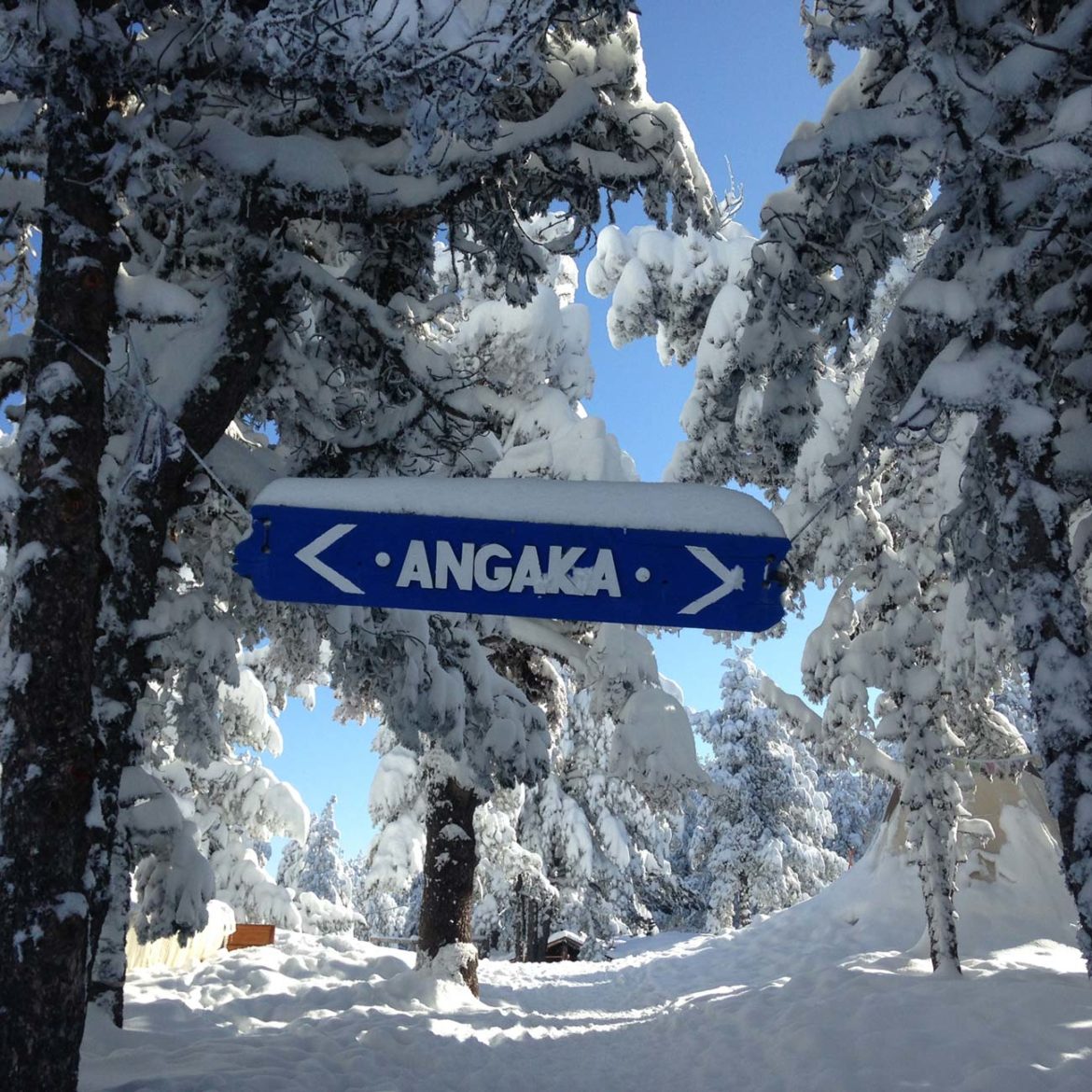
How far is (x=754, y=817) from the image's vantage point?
31.2 meters

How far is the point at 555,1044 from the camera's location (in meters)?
9.92

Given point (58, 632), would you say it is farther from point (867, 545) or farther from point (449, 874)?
point (867, 545)

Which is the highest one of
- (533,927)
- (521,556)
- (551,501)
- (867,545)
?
(867,545)

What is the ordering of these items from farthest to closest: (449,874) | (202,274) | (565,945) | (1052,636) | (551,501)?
(565,945)
(449,874)
(202,274)
(1052,636)
(551,501)

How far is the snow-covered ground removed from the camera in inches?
271

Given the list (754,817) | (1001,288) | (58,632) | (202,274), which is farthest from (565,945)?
(58,632)

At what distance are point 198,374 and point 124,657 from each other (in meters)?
Answer: 1.88

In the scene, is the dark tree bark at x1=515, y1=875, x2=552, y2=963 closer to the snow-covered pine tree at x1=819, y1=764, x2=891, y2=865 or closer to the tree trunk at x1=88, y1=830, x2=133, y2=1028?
the tree trunk at x1=88, y1=830, x2=133, y2=1028

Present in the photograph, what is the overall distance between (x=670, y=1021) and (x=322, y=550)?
1024 cm

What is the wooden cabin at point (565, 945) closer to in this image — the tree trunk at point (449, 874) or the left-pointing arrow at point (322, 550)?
the tree trunk at point (449, 874)

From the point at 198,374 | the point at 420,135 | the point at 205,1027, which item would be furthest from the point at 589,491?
the point at 205,1027

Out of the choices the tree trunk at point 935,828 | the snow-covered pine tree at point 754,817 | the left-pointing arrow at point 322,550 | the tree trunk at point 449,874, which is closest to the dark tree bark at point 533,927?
the snow-covered pine tree at point 754,817

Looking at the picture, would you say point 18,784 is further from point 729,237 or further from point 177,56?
point 729,237

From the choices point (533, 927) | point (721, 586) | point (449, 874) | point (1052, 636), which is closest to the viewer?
point (721, 586)
